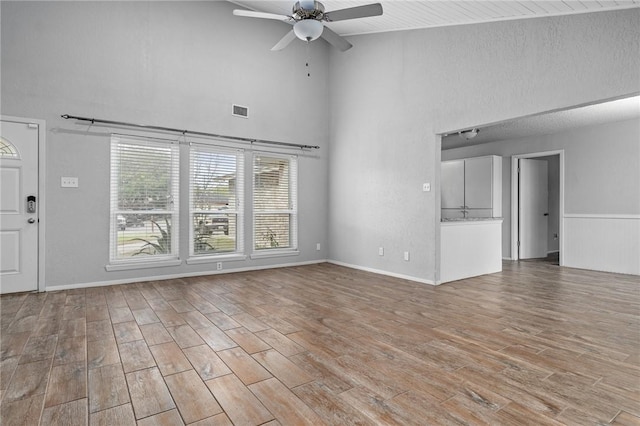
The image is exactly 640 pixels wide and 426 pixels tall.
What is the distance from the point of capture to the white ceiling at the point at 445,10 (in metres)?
3.26

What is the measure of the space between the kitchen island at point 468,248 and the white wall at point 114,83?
3065 millimetres

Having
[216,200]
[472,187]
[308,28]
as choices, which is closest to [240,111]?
[216,200]

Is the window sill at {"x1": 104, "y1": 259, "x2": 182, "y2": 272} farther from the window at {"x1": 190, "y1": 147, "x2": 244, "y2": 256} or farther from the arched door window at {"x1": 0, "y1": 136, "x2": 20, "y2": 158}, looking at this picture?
the arched door window at {"x1": 0, "y1": 136, "x2": 20, "y2": 158}

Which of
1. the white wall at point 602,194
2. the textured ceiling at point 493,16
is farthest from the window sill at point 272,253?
the white wall at point 602,194

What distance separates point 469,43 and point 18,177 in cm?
590

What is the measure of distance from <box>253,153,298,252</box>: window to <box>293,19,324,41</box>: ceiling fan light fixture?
278 centimetres

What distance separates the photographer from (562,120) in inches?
229

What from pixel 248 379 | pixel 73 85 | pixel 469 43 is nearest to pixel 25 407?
pixel 248 379

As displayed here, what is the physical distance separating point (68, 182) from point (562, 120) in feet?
25.3

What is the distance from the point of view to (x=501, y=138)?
7.31 m

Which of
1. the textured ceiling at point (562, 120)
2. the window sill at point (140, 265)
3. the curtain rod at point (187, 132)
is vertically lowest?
the window sill at point (140, 265)

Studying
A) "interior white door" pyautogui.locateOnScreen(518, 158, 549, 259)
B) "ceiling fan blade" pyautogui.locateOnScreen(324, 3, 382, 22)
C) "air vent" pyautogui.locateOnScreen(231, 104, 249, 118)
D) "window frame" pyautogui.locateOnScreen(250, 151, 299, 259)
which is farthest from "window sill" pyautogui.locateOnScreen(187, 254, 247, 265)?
"interior white door" pyautogui.locateOnScreen(518, 158, 549, 259)

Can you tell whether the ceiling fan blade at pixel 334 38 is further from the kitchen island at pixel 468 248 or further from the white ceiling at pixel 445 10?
the kitchen island at pixel 468 248

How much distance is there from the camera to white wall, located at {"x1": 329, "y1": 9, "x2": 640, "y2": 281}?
3303 mm
